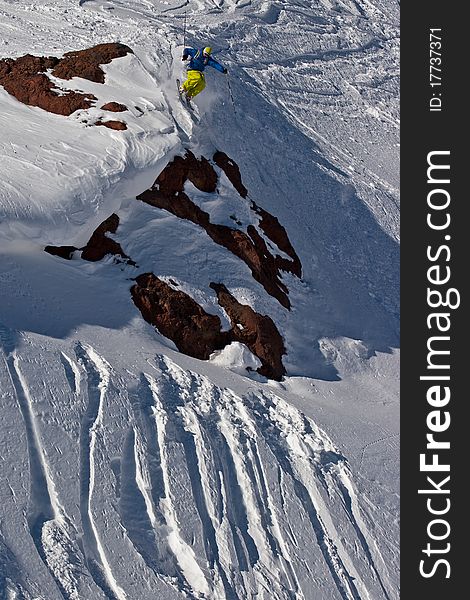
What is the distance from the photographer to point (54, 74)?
41.0ft

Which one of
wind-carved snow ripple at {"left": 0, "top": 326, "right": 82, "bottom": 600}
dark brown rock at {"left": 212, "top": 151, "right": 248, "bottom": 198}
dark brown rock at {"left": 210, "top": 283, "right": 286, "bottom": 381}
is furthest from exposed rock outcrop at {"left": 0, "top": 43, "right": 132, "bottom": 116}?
wind-carved snow ripple at {"left": 0, "top": 326, "right": 82, "bottom": 600}

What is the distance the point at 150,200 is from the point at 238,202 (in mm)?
1653

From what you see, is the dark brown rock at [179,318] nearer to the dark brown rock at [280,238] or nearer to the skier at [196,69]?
the dark brown rock at [280,238]

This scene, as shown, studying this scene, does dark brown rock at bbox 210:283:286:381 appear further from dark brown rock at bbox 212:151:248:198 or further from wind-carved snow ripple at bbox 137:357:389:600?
dark brown rock at bbox 212:151:248:198

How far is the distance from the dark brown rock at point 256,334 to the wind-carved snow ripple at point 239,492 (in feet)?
2.79

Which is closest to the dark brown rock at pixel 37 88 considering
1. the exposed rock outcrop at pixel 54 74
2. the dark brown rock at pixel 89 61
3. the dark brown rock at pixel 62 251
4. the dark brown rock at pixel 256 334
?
the exposed rock outcrop at pixel 54 74

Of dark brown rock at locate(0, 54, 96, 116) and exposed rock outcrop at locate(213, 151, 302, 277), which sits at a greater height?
dark brown rock at locate(0, 54, 96, 116)

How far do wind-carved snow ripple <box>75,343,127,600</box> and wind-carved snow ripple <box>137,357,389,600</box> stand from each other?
42cm

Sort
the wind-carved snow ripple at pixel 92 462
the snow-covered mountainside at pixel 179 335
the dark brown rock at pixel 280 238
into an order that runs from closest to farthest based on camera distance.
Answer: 1. the wind-carved snow ripple at pixel 92 462
2. the snow-covered mountainside at pixel 179 335
3. the dark brown rock at pixel 280 238

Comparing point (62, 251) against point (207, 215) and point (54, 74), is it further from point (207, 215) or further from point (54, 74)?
point (54, 74)

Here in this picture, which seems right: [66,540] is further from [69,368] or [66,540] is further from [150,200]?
[150,200]

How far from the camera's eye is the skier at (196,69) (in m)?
12.6

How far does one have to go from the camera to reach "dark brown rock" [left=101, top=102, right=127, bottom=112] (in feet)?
38.9

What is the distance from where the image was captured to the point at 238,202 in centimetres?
1214
